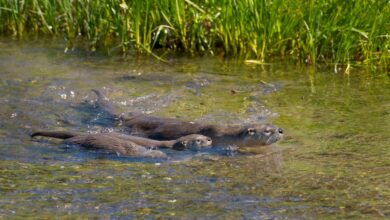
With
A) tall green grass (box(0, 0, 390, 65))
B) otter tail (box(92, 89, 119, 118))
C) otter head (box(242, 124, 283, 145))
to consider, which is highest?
tall green grass (box(0, 0, 390, 65))

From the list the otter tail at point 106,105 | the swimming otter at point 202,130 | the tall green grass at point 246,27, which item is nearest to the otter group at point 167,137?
the swimming otter at point 202,130

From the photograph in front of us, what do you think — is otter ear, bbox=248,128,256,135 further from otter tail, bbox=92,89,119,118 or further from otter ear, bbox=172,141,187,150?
otter tail, bbox=92,89,119,118

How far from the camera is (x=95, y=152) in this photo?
5.10m

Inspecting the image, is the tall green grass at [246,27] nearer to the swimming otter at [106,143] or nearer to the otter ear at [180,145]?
Answer: the otter ear at [180,145]

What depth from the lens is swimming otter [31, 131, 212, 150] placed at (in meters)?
5.18

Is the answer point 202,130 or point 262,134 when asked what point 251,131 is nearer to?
point 262,134

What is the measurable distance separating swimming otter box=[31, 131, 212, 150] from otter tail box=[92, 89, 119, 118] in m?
0.67

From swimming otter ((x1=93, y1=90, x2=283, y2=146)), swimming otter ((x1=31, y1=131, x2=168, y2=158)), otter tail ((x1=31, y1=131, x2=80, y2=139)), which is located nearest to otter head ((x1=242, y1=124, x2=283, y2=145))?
swimming otter ((x1=93, y1=90, x2=283, y2=146))

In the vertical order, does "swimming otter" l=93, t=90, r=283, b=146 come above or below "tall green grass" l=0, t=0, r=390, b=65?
below

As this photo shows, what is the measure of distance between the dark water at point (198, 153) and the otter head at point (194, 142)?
3.5 inches

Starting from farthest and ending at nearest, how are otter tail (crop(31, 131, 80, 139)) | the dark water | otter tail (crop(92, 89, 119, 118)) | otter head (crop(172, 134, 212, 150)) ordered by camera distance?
otter tail (crop(92, 89, 119, 118))
otter tail (crop(31, 131, 80, 139))
otter head (crop(172, 134, 212, 150))
the dark water

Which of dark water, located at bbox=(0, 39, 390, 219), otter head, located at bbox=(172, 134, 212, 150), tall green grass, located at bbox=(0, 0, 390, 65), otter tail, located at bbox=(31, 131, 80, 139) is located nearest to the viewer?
dark water, located at bbox=(0, 39, 390, 219)

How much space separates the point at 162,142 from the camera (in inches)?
209

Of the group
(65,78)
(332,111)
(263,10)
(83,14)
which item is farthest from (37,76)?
(332,111)
